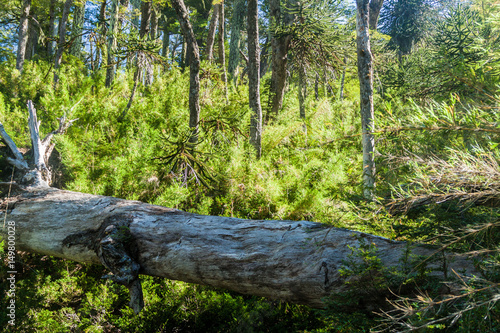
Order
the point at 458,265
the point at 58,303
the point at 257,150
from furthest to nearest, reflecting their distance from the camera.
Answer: the point at 257,150
the point at 58,303
the point at 458,265

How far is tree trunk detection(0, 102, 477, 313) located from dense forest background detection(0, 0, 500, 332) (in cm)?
23

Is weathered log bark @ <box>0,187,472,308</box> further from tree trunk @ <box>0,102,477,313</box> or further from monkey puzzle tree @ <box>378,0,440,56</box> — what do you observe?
monkey puzzle tree @ <box>378,0,440,56</box>

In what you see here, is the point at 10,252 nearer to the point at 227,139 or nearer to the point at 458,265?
the point at 227,139

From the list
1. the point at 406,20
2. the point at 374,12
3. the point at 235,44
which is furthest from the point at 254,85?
the point at 406,20

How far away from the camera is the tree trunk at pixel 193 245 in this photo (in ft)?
8.66

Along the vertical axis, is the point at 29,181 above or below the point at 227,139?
below

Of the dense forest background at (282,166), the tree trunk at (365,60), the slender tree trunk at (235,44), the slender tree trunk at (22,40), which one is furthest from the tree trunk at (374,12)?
the slender tree trunk at (22,40)

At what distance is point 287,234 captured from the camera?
2977mm

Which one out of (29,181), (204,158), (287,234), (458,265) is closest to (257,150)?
(204,158)

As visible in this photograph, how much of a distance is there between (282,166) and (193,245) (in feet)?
10.3

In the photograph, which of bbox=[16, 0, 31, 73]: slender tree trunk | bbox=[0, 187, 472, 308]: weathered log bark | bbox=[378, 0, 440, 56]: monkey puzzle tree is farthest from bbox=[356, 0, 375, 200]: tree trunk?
bbox=[378, 0, 440, 56]: monkey puzzle tree

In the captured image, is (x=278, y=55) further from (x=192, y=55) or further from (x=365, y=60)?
(x=192, y=55)

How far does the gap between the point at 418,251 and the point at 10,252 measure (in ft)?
14.3

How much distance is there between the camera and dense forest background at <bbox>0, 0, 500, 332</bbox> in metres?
1.82
